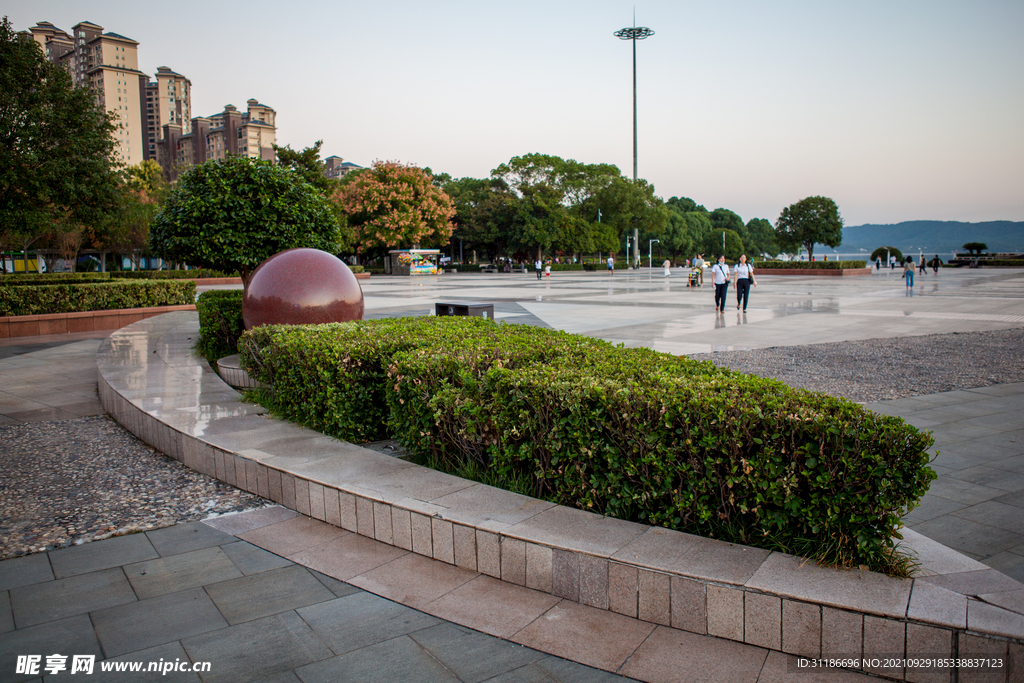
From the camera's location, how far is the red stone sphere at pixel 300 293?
795cm

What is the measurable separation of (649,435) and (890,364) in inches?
309

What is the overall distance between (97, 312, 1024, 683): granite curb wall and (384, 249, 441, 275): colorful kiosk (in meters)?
48.5

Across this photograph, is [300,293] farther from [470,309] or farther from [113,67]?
[113,67]

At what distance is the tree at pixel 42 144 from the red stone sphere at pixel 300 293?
429 inches

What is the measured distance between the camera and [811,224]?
53312 mm

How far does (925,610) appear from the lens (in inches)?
95.7

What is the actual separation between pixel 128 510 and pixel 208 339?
6116 millimetres

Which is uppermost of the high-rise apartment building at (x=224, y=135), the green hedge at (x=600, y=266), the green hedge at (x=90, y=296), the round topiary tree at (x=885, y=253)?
the high-rise apartment building at (x=224, y=135)

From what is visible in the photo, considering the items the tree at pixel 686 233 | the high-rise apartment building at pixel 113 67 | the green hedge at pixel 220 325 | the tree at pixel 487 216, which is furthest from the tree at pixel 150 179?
the high-rise apartment building at pixel 113 67

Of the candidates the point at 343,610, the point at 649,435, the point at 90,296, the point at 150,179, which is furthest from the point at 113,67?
the point at 649,435

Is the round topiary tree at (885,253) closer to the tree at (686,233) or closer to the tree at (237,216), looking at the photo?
the tree at (686,233)

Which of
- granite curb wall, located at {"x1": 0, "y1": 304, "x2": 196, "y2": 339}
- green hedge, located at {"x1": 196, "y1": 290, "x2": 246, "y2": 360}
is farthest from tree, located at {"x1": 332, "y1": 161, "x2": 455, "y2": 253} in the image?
green hedge, located at {"x1": 196, "y1": 290, "x2": 246, "y2": 360}

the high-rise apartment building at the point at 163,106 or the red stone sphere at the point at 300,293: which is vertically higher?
the high-rise apartment building at the point at 163,106

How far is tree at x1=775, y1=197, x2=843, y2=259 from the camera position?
53.1 meters
